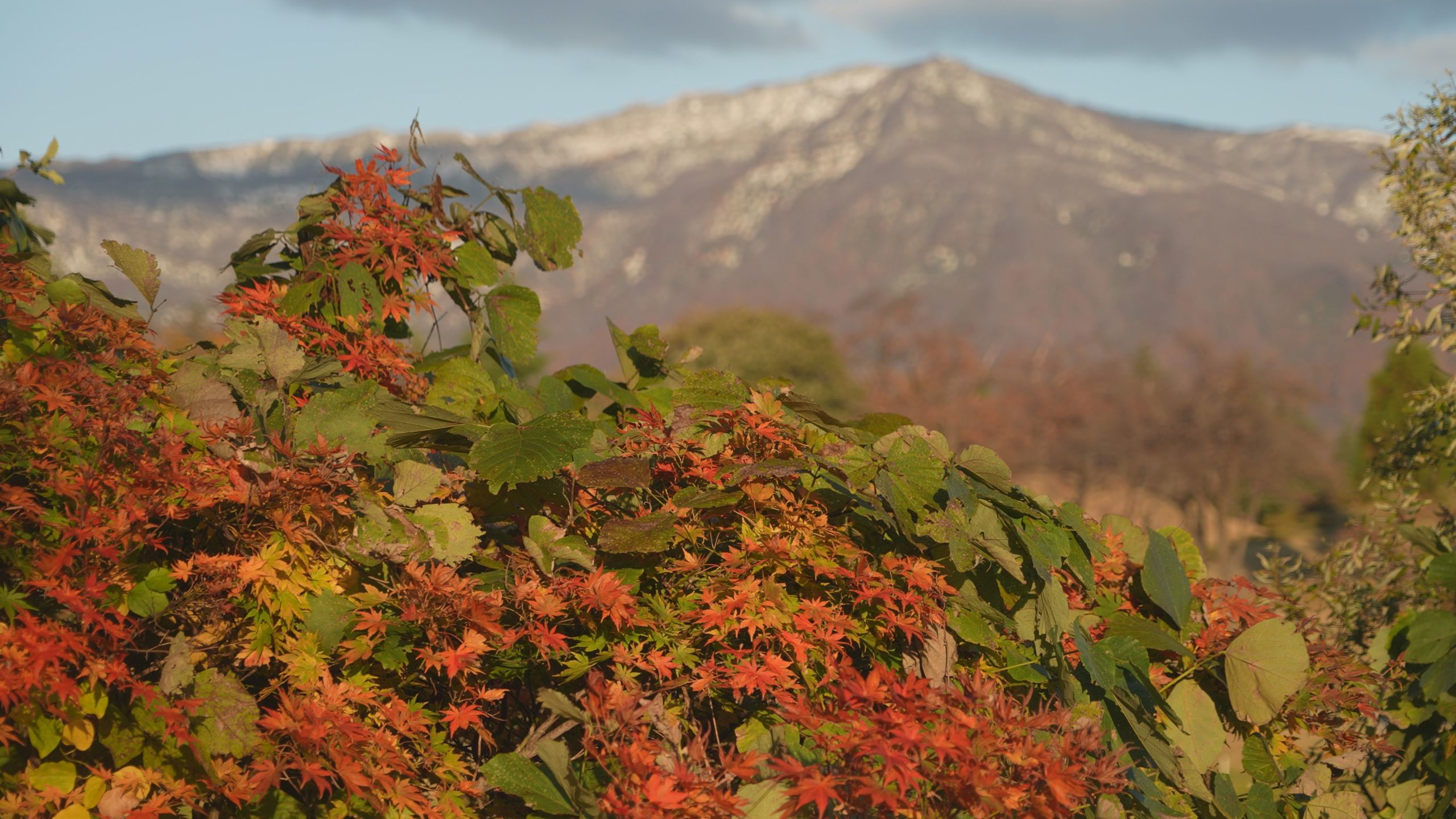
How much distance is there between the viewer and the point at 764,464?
157cm

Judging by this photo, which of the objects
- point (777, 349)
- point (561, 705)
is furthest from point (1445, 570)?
point (777, 349)

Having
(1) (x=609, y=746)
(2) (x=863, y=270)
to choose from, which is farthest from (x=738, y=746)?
(2) (x=863, y=270)

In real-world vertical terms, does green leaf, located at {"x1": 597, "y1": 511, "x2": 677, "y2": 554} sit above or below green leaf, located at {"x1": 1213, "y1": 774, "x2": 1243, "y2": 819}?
above

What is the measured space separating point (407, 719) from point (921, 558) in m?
0.85

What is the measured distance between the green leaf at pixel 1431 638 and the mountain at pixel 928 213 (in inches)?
2827

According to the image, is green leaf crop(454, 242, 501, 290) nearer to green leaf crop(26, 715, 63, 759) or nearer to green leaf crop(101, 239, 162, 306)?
green leaf crop(101, 239, 162, 306)

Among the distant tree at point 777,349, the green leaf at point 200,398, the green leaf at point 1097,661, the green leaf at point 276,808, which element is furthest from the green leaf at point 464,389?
the distant tree at point 777,349

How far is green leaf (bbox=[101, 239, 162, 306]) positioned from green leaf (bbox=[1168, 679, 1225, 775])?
1.99 meters

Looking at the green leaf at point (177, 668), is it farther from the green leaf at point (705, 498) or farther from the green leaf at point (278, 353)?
the green leaf at point (705, 498)

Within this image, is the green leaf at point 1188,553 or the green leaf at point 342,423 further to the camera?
the green leaf at point 1188,553

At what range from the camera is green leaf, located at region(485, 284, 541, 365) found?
7.32 feet

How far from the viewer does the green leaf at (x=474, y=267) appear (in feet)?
7.11

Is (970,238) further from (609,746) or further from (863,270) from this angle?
(609,746)

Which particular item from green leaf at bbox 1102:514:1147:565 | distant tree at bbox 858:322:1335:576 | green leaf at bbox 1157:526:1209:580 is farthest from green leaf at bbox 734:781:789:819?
distant tree at bbox 858:322:1335:576
